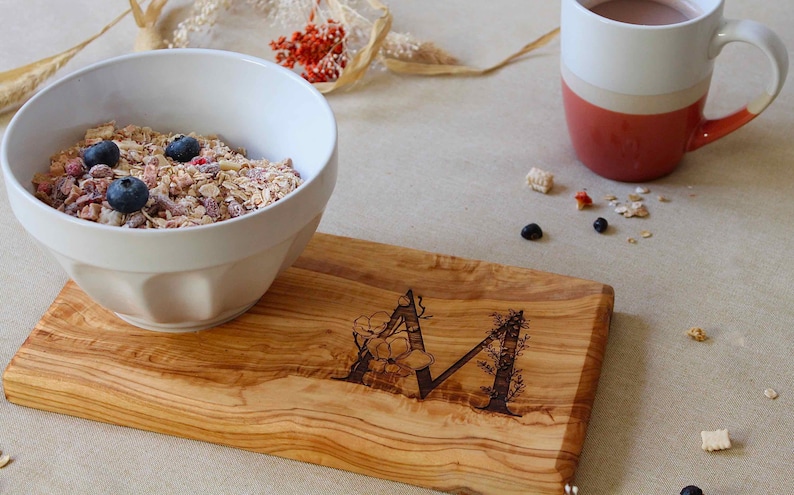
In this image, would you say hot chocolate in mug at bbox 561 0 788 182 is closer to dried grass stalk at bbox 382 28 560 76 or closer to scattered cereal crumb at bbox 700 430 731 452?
dried grass stalk at bbox 382 28 560 76

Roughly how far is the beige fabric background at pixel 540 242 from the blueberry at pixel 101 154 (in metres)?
0.06

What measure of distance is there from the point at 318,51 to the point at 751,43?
60 cm

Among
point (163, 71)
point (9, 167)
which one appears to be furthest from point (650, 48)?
point (9, 167)

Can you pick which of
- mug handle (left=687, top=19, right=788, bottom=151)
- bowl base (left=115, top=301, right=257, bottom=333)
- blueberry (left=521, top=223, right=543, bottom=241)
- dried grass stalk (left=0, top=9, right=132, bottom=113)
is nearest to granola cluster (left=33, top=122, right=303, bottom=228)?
bowl base (left=115, top=301, right=257, bottom=333)


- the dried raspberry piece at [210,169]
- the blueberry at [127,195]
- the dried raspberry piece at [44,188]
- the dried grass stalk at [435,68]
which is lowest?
the dried grass stalk at [435,68]

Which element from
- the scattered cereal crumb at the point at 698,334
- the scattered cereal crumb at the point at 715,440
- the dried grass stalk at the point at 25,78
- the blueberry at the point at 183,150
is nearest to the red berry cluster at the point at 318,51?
the dried grass stalk at the point at 25,78

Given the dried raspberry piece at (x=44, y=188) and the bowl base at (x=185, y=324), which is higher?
the dried raspberry piece at (x=44, y=188)

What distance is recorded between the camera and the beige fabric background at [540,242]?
79 cm

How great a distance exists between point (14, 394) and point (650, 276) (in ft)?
2.21

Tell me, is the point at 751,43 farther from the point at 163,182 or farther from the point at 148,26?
the point at 148,26

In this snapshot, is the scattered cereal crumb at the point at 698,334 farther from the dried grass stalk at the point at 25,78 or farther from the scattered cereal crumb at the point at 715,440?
the dried grass stalk at the point at 25,78

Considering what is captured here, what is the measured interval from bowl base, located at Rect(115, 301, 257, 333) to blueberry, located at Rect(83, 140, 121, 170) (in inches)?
5.9

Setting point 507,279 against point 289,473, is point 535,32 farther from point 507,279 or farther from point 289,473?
point 289,473

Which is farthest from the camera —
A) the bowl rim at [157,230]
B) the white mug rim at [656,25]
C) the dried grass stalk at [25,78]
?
the dried grass stalk at [25,78]
